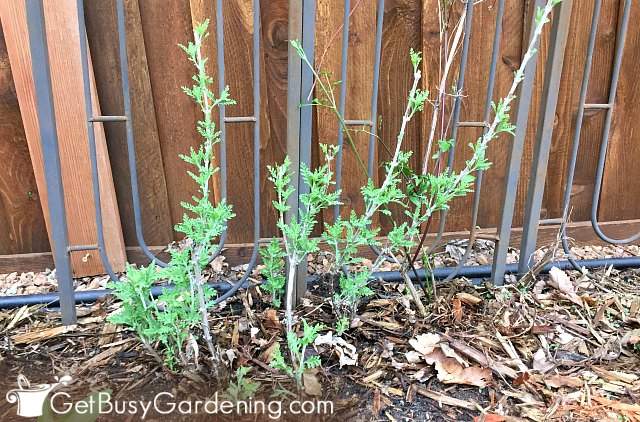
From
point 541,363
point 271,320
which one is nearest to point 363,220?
point 271,320

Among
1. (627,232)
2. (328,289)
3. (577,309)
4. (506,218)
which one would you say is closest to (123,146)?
(328,289)

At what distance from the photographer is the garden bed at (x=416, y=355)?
1.41 m

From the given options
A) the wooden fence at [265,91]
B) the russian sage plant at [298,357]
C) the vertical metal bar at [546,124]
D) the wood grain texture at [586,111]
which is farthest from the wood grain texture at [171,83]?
the wood grain texture at [586,111]

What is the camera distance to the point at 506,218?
1.97 m

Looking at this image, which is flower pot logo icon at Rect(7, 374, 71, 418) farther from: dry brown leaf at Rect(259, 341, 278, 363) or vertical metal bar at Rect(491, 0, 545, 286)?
vertical metal bar at Rect(491, 0, 545, 286)

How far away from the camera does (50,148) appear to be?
1618 millimetres

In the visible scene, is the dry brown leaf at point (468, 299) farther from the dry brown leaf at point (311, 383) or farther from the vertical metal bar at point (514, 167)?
the dry brown leaf at point (311, 383)

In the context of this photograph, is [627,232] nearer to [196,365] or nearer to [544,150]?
[544,150]

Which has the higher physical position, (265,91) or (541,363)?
(265,91)

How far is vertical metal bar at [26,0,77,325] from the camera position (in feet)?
5.02

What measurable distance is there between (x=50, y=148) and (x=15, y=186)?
62cm

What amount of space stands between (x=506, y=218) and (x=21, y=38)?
6.59 ft

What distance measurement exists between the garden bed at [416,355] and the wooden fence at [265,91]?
50 cm

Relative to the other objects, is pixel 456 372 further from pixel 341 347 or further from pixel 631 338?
pixel 631 338
